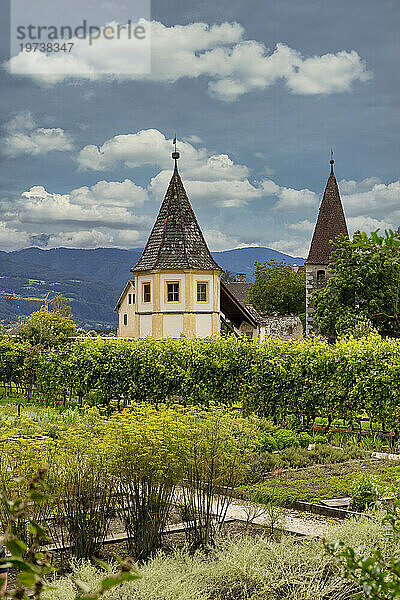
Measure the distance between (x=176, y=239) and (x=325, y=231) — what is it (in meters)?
13.7

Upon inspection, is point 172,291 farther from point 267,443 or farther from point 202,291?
point 267,443

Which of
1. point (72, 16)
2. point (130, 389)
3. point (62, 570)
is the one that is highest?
point (72, 16)

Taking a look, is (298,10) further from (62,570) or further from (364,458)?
(62,570)

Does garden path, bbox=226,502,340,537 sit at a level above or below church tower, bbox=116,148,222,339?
below

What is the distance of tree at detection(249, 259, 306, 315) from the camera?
6191 cm

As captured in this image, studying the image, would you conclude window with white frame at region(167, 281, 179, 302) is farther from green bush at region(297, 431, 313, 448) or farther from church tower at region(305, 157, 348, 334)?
green bush at region(297, 431, 313, 448)

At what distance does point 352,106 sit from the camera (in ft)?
154

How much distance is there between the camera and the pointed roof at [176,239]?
88.5 feet

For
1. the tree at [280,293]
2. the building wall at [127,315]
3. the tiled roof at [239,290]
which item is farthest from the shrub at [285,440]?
the tiled roof at [239,290]

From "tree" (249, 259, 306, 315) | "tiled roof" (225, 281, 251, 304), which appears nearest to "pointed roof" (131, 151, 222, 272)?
"tree" (249, 259, 306, 315)

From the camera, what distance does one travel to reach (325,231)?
38.3 meters

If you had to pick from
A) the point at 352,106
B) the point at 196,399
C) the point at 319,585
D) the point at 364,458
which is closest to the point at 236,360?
the point at 196,399

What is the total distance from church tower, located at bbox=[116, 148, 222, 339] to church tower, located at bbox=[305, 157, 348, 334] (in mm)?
11754

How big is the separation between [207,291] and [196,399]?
1347cm
